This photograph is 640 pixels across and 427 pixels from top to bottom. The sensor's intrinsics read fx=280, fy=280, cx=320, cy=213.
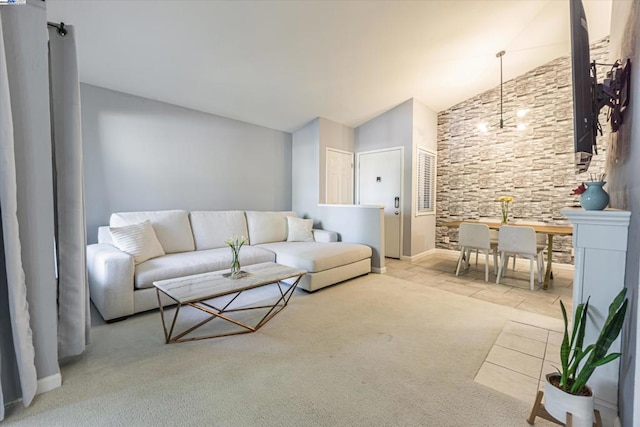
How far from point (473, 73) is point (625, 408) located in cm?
461

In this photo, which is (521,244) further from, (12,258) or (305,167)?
(12,258)

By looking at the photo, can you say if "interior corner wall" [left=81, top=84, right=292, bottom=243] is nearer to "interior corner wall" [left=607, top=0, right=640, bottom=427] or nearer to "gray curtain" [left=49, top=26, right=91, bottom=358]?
"gray curtain" [left=49, top=26, right=91, bottom=358]

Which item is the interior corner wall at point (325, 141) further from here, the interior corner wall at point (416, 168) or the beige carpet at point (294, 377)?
the beige carpet at point (294, 377)

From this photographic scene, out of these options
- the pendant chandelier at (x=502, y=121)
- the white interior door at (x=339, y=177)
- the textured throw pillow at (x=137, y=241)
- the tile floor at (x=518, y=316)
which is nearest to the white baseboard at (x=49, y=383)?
the textured throw pillow at (x=137, y=241)

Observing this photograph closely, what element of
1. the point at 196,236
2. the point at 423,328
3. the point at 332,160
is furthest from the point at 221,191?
the point at 423,328

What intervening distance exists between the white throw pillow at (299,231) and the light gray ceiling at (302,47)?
1.78 meters

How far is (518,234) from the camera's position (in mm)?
3469

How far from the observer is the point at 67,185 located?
177 centimetres

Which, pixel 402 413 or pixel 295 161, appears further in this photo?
pixel 295 161

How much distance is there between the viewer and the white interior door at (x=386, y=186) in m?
5.11

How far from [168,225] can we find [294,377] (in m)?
2.49

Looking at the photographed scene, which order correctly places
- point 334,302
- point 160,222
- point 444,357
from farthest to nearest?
point 160,222 → point 334,302 → point 444,357

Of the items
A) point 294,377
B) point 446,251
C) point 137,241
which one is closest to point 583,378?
point 294,377

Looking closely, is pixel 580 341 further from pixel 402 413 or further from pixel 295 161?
pixel 295 161
